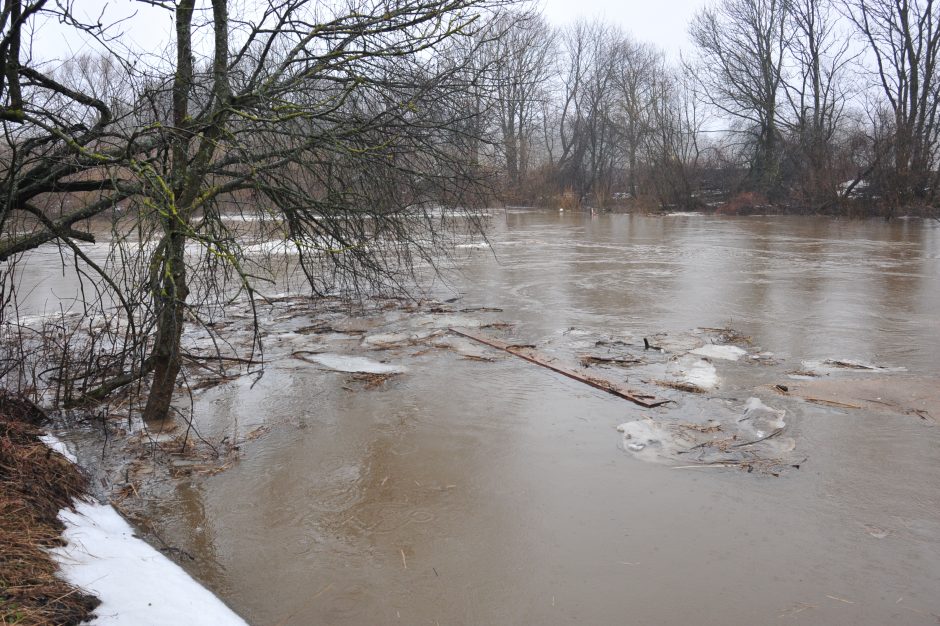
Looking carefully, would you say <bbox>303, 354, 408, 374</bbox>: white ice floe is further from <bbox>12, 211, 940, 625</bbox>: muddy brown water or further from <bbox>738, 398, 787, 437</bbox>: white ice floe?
<bbox>738, 398, 787, 437</bbox>: white ice floe

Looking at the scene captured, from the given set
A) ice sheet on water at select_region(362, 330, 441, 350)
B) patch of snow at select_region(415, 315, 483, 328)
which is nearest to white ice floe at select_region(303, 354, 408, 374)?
ice sheet on water at select_region(362, 330, 441, 350)

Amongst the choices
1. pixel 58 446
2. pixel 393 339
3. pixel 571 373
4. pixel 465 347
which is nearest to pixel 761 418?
pixel 571 373

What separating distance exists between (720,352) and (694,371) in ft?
3.11

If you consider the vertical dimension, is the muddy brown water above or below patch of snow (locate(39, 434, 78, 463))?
below

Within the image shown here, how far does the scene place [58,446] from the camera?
5.03m

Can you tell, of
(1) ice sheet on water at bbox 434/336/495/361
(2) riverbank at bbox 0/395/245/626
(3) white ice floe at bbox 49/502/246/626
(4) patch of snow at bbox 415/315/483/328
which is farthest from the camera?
(4) patch of snow at bbox 415/315/483/328

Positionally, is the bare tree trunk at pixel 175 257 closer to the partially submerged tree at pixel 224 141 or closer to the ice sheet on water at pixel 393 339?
the partially submerged tree at pixel 224 141

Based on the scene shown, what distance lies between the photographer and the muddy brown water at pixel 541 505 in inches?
138

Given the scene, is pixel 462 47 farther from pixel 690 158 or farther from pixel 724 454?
pixel 690 158

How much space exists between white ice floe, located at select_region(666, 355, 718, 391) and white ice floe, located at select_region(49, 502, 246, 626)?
15.3 feet

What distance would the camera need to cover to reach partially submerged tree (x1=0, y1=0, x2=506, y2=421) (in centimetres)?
420

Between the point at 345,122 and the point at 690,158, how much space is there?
40.4m

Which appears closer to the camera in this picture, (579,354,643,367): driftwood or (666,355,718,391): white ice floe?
(666,355,718,391): white ice floe

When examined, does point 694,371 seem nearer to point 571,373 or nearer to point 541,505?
point 571,373
